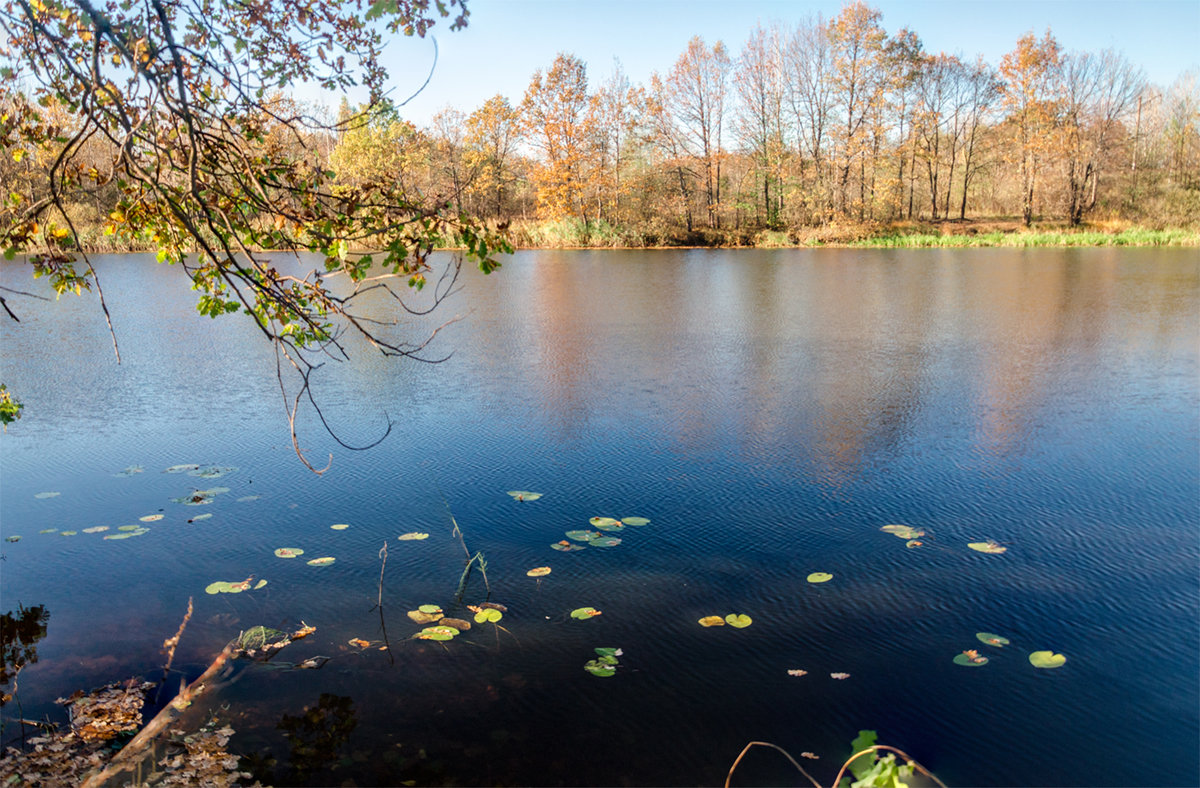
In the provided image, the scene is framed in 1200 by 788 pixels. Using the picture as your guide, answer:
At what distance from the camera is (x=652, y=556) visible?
3814mm

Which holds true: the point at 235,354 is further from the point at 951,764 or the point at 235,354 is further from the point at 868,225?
the point at 868,225

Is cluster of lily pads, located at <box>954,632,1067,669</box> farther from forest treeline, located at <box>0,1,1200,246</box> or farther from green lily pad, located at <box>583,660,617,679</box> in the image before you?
forest treeline, located at <box>0,1,1200,246</box>

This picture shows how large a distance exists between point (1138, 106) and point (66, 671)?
38.5 m

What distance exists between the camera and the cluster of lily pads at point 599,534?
3.94 meters

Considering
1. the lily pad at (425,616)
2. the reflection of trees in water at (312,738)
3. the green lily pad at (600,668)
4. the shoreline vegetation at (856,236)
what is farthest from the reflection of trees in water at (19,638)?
the shoreline vegetation at (856,236)

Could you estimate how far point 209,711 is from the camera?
278 cm

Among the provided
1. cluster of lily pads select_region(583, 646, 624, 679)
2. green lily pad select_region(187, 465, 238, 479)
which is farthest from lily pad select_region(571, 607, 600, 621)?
green lily pad select_region(187, 465, 238, 479)

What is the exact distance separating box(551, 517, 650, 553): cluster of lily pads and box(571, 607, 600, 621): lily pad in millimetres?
531

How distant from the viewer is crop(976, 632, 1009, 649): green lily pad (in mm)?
3078

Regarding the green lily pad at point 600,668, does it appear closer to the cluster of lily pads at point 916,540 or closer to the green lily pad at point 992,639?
the green lily pad at point 992,639

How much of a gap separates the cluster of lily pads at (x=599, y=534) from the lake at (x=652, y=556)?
2.8 inches

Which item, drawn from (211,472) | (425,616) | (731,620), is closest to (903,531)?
(731,620)

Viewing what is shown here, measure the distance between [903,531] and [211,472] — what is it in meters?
4.01

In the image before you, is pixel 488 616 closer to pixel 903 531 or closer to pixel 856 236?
pixel 903 531
